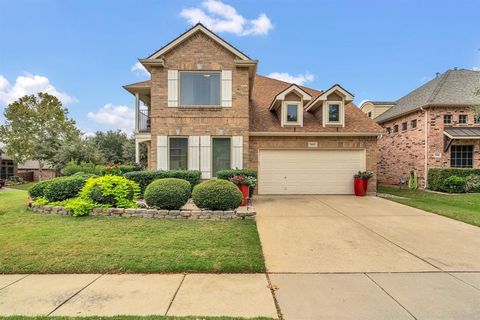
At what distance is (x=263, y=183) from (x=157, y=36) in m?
9.56

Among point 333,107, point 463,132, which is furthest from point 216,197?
point 463,132

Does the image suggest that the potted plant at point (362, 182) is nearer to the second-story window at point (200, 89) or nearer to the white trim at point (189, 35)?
the second-story window at point (200, 89)

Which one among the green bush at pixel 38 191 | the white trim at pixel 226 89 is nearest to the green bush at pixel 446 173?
the white trim at pixel 226 89

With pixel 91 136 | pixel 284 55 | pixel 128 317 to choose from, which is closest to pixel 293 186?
pixel 284 55

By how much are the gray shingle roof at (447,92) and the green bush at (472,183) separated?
4266mm

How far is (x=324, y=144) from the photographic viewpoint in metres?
12.5

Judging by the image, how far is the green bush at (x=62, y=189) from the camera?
8.30 m

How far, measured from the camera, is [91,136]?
32.4 metres

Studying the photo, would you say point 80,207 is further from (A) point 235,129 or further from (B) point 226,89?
(B) point 226,89

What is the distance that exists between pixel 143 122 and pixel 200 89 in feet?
12.6

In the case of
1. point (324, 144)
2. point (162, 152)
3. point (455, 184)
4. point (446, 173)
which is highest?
point (324, 144)

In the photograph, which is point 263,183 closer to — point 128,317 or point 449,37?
point 128,317

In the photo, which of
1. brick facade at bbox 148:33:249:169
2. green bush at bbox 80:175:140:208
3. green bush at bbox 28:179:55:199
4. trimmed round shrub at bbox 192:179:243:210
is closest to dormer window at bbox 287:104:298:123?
brick facade at bbox 148:33:249:169

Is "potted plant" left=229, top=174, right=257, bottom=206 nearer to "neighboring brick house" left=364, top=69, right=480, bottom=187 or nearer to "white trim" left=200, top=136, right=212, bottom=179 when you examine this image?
"white trim" left=200, top=136, right=212, bottom=179
